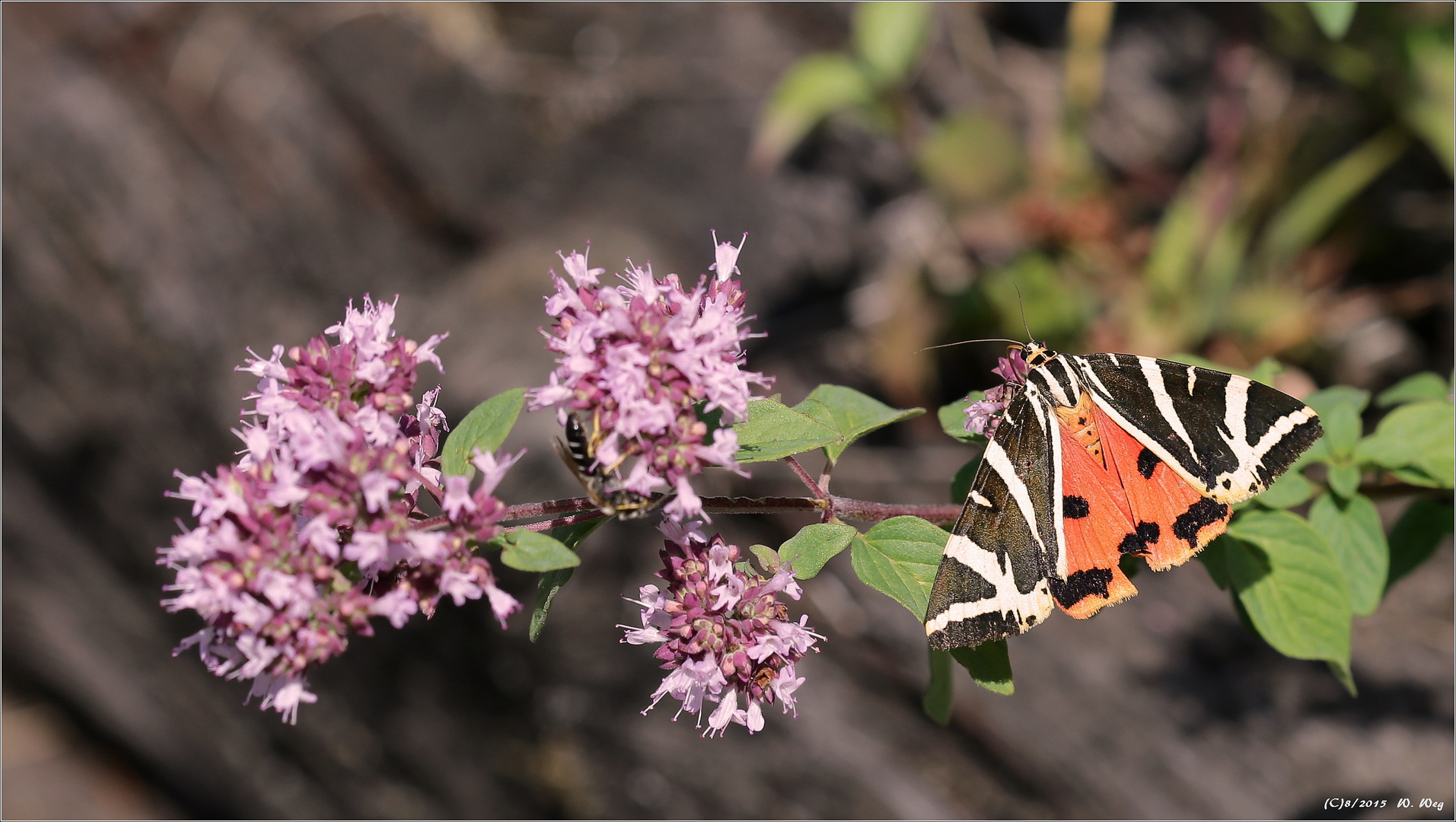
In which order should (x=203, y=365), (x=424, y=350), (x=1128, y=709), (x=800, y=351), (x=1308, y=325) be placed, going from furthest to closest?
(x=800, y=351), (x=203, y=365), (x=1308, y=325), (x=1128, y=709), (x=424, y=350)

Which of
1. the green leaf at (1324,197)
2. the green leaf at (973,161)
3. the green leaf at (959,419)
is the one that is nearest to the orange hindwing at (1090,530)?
the green leaf at (959,419)

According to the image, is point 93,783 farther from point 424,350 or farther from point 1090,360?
point 1090,360

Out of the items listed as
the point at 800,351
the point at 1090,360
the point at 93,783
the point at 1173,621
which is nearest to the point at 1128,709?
the point at 1173,621

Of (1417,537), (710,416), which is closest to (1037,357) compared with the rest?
(710,416)

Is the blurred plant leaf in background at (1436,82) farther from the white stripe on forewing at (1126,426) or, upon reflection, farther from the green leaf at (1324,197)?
the white stripe on forewing at (1126,426)

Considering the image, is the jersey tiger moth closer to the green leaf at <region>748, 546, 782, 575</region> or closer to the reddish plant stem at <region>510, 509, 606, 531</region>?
the green leaf at <region>748, 546, 782, 575</region>

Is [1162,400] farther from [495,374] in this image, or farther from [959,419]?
[495,374]
